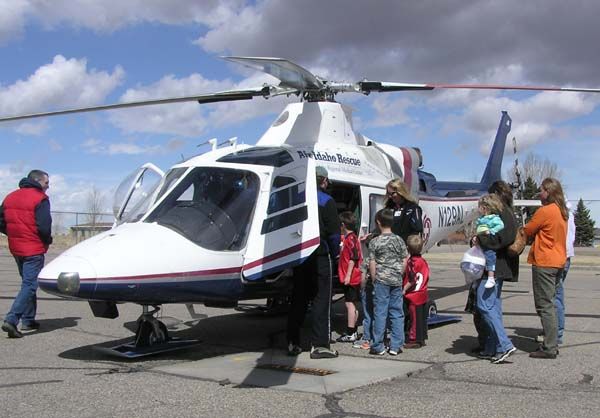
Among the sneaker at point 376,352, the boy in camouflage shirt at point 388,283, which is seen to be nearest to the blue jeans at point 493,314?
the boy in camouflage shirt at point 388,283

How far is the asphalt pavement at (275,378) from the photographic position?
15.5 feet

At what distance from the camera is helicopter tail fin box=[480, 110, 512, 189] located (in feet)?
46.6

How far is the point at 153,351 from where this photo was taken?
6.57 meters

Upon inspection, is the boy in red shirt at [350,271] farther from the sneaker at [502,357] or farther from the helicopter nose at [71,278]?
the helicopter nose at [71,278]

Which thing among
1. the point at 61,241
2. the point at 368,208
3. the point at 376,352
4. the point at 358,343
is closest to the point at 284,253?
the point at 376,352

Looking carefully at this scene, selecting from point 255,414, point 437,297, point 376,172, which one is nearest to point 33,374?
point 255,414

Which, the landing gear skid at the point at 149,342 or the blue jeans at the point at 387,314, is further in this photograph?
the blue jeans at the point at 387,314

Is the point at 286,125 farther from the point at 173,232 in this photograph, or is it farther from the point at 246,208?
the point at 173,232

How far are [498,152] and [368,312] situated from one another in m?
8.13

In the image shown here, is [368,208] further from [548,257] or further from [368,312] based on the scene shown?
[548,257]

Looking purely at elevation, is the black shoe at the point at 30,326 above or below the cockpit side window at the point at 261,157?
below

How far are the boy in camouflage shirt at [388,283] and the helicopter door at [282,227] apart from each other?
868 millimetres

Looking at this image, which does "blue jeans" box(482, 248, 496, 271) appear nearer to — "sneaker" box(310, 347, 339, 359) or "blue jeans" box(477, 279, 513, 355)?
"blue jeans" box(477, 279, 513, 355)

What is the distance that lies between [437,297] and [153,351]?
7705mm
